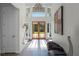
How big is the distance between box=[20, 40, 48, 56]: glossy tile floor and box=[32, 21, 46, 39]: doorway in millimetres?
79

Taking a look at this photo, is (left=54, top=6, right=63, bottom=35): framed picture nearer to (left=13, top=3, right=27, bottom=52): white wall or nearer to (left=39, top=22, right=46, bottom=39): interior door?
(left=39, top=22, right=46, bottom=39): interior door

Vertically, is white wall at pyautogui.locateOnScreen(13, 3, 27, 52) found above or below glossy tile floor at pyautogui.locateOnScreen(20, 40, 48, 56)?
above

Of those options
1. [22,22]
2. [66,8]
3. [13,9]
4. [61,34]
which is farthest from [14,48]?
[66,8]

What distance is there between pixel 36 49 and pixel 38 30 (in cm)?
30

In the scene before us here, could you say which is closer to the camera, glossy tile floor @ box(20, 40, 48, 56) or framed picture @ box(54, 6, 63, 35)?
glossy tile floor @ box(20, 40, 48, 56)

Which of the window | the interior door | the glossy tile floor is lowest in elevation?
the glossy tile floor

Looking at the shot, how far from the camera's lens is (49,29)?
262 cm

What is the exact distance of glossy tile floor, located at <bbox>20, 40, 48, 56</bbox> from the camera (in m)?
2.53

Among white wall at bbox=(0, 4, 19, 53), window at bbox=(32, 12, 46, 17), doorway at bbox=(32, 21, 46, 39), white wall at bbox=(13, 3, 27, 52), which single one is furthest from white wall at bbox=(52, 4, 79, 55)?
white wall at bbox=(0, 4, 19, 53)

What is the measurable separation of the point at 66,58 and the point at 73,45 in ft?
0.71

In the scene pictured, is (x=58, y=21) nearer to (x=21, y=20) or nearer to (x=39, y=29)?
(x=39, y=29)

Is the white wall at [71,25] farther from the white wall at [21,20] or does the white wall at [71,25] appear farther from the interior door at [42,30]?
the white wall at [21,20]

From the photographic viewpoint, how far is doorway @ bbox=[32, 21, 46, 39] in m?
2.61

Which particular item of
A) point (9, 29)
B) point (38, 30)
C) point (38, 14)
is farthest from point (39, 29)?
point (9, 29)
